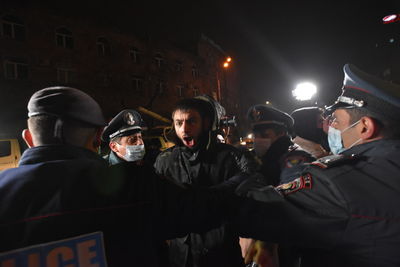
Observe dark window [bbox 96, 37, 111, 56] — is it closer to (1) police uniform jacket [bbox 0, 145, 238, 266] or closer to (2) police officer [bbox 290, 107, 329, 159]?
(2) police officer [bbox 290, 107, 329, 159]

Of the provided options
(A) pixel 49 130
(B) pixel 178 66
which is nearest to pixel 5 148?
(A) pixel 49 130

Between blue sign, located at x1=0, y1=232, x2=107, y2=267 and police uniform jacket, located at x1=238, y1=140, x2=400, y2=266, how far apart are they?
889 millimetres

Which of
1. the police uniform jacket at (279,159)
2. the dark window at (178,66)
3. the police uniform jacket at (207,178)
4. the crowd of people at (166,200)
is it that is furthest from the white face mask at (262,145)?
the dark window at (178,66)

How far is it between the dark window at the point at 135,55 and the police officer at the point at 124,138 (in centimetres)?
1822

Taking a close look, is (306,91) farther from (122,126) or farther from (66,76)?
(66,76)

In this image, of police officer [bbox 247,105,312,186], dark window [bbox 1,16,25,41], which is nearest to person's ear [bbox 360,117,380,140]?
police officer [bbox 247,105,312,186]

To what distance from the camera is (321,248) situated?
1.38m

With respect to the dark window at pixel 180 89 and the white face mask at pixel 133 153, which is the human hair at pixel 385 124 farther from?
the dark window at pixel 180 89

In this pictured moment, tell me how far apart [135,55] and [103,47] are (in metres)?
3.09

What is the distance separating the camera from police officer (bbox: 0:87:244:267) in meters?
1.10

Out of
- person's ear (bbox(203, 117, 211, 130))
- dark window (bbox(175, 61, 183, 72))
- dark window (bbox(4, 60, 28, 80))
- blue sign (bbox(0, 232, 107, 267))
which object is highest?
dark window (bbox(175, 61, 183, 72))

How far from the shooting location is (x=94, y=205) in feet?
3.92

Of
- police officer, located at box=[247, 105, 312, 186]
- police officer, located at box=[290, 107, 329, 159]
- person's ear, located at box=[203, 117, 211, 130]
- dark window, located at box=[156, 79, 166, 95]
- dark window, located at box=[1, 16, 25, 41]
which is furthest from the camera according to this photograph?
dark window, located at box=[156, 79, 166, 95]

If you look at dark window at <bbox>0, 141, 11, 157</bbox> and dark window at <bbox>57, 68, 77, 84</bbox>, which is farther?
dark window at <bbox>57, 68, 77, 84</bbox>
